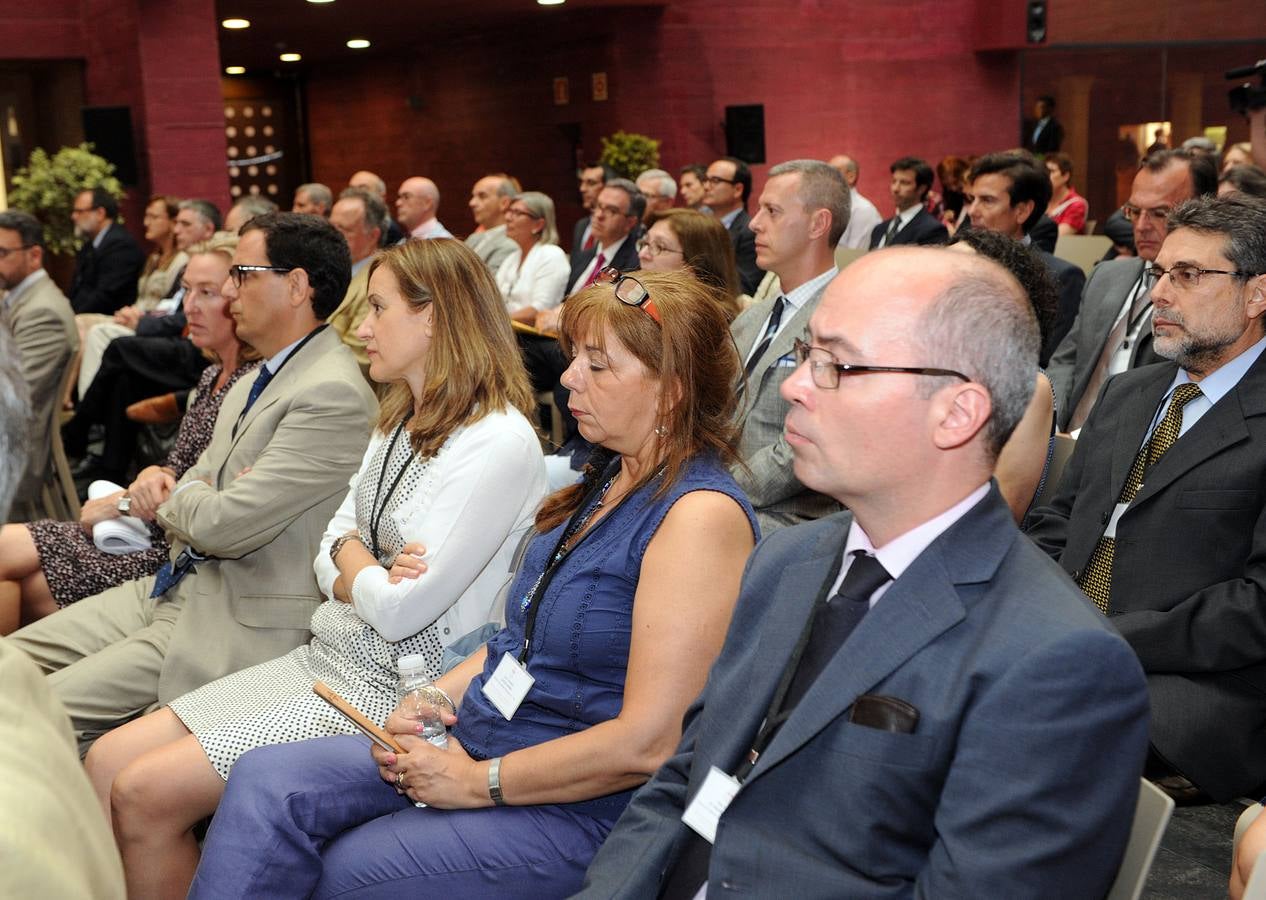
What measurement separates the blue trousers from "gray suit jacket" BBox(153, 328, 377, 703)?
89cm

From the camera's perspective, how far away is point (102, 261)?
877 cm

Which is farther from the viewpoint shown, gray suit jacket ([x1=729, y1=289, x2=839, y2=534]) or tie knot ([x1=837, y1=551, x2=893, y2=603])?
gray suit jacket ([x1=729, y1=289, x2=839, y2=534])

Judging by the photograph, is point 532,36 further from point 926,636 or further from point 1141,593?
point 926,636

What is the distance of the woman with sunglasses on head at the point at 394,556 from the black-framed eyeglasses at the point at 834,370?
1.03 meters

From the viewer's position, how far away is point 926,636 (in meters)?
1.38

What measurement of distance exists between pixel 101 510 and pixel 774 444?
1.91 m

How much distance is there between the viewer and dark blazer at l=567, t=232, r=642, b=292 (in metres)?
6.82

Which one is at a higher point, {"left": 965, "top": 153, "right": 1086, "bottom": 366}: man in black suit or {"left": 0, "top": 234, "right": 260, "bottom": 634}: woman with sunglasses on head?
Answer: {"left": 965, "top": 153, "right": 1086, "bottom": 366}: man in black suit

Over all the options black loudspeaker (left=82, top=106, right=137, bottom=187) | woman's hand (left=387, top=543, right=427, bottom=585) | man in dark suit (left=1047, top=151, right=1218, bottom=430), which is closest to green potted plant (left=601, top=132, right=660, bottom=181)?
black loudspeaker (left=82, top=106, right=137, bottom=187)

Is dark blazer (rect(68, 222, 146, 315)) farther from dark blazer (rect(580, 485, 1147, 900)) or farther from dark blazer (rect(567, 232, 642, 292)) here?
dark blazer (rect(580, 485, 1147, 900))

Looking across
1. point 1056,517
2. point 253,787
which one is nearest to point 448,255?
point 253,787

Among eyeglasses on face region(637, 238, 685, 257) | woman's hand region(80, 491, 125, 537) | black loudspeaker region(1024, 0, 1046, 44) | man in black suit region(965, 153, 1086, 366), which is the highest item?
black loudspeaker region(1024, 0, 1046, 44)

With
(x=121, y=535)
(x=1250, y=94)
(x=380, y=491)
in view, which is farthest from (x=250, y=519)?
(x=1250, y=94)

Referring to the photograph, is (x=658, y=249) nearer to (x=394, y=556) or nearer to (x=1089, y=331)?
(x=1089, y=331)
